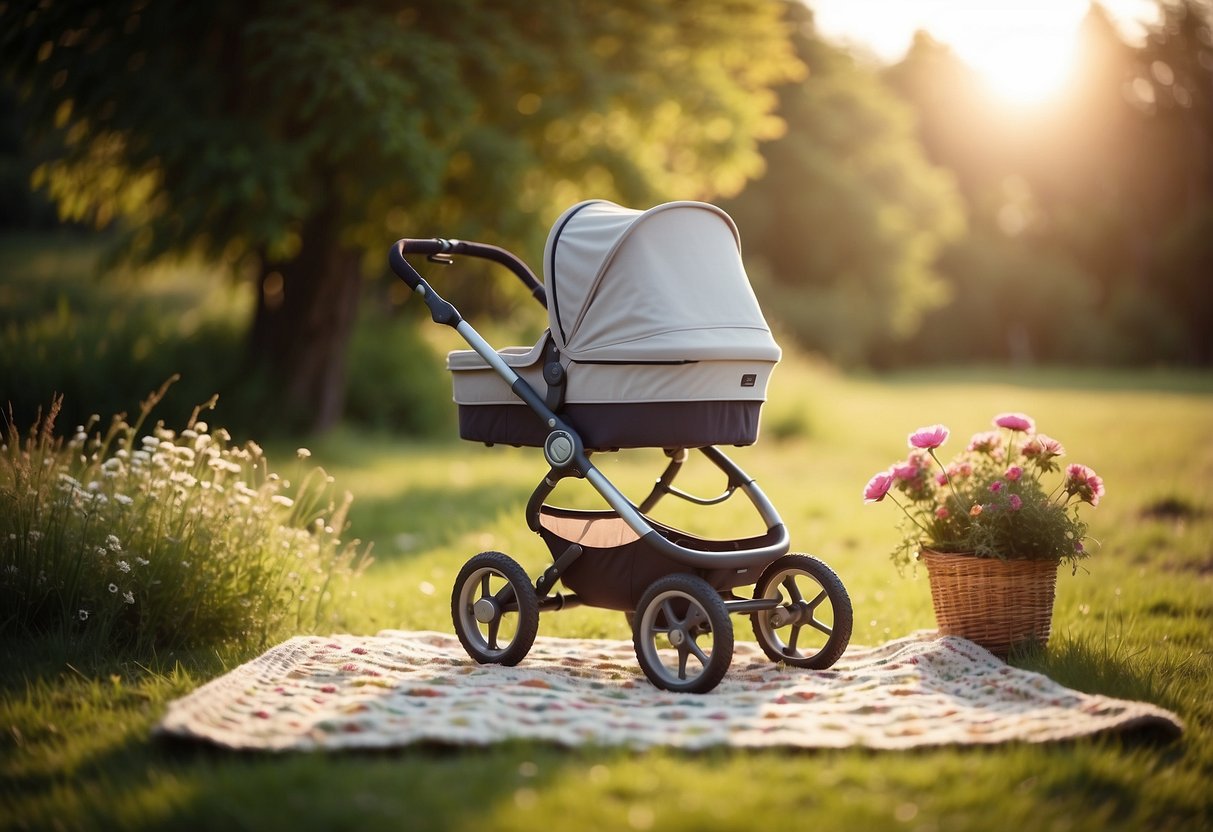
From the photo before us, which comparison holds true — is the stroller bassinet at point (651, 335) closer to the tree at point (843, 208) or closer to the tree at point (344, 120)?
the tree at point (344, 120)

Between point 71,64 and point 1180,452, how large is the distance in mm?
11250

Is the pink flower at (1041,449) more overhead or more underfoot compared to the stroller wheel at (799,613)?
more overhead

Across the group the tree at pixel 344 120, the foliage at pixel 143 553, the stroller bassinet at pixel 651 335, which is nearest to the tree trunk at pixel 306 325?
the tree at pixel 344 120

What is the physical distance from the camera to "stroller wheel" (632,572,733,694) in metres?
3.93

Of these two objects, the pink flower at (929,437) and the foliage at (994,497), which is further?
the pink flower at (929,437)

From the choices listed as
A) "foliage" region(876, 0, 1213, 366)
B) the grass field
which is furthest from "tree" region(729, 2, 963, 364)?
the grass field

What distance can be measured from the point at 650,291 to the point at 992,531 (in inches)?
63.3

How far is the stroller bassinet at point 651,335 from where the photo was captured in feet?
13.7

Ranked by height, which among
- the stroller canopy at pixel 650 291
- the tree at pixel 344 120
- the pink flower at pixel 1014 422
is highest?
the tree at pixel 344 120

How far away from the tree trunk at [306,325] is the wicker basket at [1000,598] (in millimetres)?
8218

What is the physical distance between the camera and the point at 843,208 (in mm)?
31906

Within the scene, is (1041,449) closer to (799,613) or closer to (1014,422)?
(1014,422)

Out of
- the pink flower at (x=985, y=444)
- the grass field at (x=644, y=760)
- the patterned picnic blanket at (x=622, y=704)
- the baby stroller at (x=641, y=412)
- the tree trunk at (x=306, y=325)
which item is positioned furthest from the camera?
the tree trunk at (x=306, y=325)

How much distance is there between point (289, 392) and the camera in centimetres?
1165
